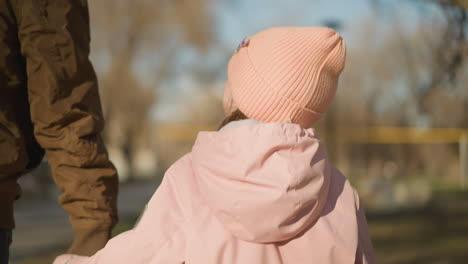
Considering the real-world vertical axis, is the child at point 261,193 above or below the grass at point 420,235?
above

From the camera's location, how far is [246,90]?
1.56 meters

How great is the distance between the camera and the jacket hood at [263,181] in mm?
1399

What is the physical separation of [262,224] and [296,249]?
14 centimetres

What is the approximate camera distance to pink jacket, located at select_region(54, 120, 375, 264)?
140 cm

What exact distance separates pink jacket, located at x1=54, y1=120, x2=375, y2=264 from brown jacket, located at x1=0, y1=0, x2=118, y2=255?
27 cm

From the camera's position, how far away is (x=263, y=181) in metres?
1.40

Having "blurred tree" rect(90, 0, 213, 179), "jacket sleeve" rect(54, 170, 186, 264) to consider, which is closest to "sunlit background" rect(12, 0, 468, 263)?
"blurred tree" rect(90, 0, 213, 179)

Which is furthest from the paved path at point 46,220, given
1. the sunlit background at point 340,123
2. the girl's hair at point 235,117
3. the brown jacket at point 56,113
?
the girl's hair at point 235,117

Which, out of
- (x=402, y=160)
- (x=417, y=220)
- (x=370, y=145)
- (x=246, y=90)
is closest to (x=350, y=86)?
(x=370, y=145)

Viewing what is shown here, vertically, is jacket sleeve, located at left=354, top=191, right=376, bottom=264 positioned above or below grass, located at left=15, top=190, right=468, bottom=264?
above

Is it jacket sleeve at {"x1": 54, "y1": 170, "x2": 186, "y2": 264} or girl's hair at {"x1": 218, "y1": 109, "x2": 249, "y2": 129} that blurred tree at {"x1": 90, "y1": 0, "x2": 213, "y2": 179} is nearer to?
girl's hair at {"x1": 218, "y1": 109, "x2": 249, "y2": 129}

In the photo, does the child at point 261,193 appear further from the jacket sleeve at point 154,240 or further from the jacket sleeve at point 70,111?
the jacket sleeve at point 70,111

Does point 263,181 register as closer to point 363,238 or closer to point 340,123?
point 363,238

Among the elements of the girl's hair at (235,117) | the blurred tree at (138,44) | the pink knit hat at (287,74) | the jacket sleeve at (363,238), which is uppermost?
the pink knit hat at (287,74)
